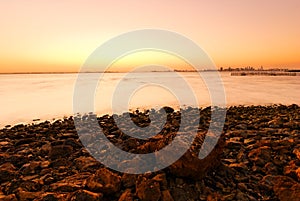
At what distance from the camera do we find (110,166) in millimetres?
5906

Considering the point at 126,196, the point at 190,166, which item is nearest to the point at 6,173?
the point at 126,196

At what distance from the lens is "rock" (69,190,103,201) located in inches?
175

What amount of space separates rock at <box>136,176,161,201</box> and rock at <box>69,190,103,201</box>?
0.67m

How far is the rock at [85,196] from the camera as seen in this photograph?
443 cm

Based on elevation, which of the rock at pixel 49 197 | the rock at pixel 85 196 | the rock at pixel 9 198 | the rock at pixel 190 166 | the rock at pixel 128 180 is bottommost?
the rock at pixel 9 198

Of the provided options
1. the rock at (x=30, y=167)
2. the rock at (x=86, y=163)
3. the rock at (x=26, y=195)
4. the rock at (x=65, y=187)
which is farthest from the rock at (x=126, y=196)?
the rock at (x=30, y=167)

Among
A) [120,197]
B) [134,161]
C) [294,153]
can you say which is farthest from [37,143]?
[294,153]

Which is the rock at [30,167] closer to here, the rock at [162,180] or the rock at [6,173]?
the rock at [6,173]

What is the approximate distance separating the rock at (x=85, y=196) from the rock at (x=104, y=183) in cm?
13

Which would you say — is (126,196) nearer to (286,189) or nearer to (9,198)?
(9,198)

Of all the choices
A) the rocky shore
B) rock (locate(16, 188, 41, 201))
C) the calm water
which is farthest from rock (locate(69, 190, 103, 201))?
the calm water

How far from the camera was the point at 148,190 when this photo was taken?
439cm

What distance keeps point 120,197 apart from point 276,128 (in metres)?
7.52

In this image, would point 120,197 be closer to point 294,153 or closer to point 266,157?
point 266,157
